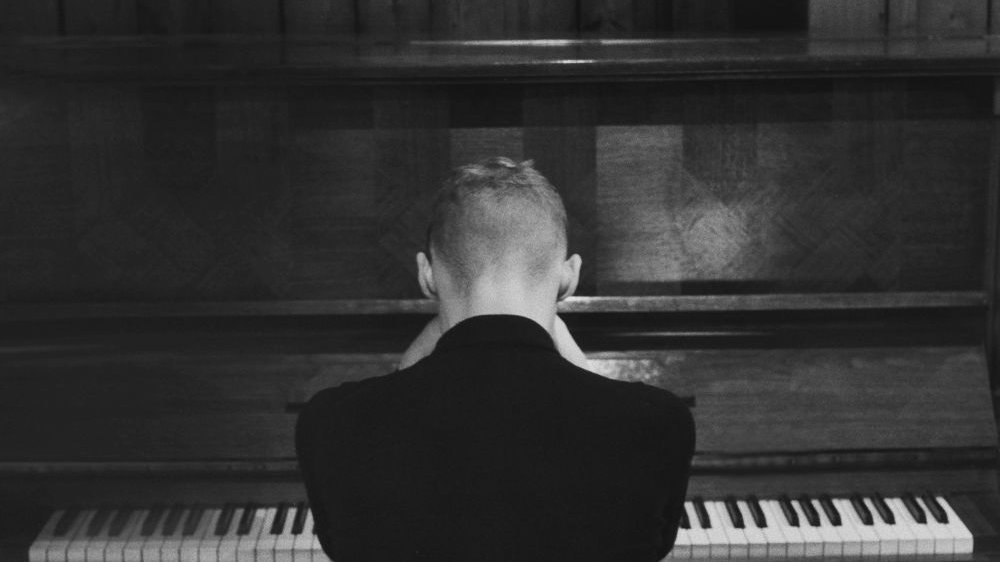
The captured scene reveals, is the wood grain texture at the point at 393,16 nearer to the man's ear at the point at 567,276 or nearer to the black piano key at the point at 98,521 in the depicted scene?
the black piano key at the point at 98,521

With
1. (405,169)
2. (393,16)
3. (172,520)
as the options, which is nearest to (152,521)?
(172,520)

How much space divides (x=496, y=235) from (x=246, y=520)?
119 centimetres

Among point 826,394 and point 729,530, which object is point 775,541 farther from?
point 826,394

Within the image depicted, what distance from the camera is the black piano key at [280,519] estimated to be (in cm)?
244

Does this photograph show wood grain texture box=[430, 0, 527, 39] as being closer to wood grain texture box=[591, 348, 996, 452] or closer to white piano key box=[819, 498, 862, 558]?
wood grain texture box=[591, 348, 996, 452]

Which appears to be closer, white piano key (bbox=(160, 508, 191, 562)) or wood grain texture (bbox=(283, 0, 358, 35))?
white piano key (bbox=(160, 508, 191, 562))

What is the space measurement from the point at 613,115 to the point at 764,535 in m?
0.96

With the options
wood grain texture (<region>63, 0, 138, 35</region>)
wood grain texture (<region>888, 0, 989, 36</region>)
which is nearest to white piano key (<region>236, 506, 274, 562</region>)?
wood grain texture (<region>63, 0, 138, 35</region>)

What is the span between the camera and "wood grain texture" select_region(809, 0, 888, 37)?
9.86 feet

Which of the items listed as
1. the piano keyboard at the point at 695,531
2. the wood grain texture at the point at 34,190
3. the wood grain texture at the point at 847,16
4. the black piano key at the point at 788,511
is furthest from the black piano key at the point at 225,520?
the wood grain texture at the point at 847,16

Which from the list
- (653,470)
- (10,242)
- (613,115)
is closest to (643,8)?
(613,115)

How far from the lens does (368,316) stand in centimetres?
275

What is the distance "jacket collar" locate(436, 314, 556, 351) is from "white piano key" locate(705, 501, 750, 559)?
3.57ft

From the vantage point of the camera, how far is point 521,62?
244 centimetres
